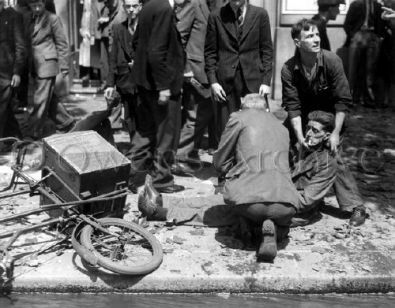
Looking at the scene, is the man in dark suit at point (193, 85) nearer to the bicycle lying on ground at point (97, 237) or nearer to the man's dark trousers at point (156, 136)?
the man's dark trousers at point (156, 136)

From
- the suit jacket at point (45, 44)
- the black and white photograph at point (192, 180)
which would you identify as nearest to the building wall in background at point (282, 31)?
the black and white photograph at point (192, 180)

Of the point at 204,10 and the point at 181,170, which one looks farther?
the point at 204,10

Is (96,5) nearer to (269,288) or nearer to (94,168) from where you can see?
(94,168)

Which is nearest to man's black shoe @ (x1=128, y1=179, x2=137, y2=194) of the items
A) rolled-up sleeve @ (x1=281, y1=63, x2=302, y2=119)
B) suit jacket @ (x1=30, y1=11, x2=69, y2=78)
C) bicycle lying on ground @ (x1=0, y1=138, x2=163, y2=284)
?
bicycle lying on ground @ (x1=0, y1=138, x2=163, y2=284)

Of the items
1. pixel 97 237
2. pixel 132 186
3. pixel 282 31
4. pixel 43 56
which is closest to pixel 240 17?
pixel 132 186

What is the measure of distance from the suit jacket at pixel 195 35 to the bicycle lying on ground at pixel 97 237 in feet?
9.12

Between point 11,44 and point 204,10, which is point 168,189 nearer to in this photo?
point 204,10

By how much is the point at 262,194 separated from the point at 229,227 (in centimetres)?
92

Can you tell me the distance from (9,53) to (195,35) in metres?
2.40

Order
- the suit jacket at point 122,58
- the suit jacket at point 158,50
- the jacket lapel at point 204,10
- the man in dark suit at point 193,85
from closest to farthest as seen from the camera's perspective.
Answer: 1. the suit jacket at point 158,50
2. the suit jacket at point 122,58
3. the man in dark suit at point 193,85
4. the jacket lapel at point 204,10

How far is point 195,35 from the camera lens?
883 cm

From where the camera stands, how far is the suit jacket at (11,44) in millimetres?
8984

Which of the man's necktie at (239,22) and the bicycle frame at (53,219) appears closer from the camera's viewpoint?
the bicycle frame at (53,219)

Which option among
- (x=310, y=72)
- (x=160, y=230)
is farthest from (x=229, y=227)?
(x=310, y=72)
